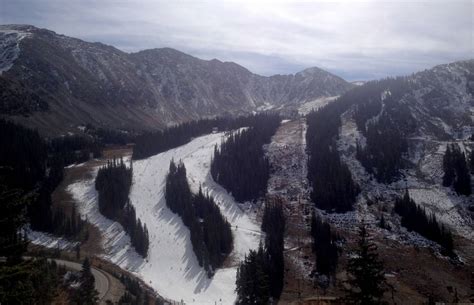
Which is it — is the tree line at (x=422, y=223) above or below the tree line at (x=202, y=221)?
above

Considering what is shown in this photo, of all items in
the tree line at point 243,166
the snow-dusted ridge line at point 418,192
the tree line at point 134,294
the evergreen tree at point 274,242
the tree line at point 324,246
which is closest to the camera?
the tree line at point 134,294

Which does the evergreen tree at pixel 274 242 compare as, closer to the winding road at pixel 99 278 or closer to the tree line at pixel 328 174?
the tree line at pixel 328 174

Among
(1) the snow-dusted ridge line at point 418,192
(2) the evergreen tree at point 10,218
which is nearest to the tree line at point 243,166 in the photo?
(1) the snow-dusted ridge line at point 418,192

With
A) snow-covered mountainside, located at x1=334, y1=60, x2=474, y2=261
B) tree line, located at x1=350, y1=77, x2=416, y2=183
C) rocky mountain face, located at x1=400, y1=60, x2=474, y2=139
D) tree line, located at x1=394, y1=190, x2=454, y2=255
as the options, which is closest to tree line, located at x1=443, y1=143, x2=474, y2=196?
snow-covered mountainside, located at x1=334, y1=60, x2=474, y2=261

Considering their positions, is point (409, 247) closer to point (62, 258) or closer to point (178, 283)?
A: point (178, 283)

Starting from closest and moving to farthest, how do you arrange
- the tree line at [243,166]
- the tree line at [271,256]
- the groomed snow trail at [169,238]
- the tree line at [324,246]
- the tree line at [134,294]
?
1. the tree line at [134,294]
2. the tree line at [271,256]
3. the groomed snow trail at [169,238]
4. the tree line at [324,246]
5. the tree line at [243,166]

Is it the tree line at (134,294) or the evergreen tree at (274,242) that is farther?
the evergreen tree at (274,242)

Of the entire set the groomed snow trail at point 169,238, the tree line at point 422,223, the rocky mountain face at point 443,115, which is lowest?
the groomed snow trail at point 169,238

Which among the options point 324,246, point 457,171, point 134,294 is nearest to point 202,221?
point 324,246
